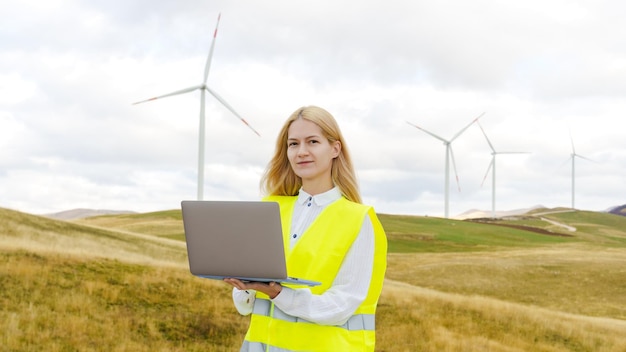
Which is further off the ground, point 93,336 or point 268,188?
point 268,188

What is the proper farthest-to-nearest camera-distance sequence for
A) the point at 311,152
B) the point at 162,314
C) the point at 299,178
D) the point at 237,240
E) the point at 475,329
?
the point at 475,329
the point at 162,314
the point at 299,178
the point at 311,152
the point at 237,240

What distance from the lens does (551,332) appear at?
59.7ft

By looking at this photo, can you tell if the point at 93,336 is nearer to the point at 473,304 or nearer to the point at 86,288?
the point at 86,288

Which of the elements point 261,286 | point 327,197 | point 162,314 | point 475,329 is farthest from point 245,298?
point 475,329

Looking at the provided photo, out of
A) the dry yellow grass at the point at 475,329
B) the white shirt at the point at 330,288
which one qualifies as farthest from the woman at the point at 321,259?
the dry yellow grass at the point at 475,329

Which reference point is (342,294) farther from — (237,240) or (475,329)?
(475,329)

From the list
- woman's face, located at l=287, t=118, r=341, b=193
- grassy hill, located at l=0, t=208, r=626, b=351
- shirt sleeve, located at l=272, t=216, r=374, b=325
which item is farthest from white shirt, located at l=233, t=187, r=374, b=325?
grassy hill, located at l=0, t=208, r=626, b=351

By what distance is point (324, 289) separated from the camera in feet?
11.7

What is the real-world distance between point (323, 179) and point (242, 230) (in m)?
0.77

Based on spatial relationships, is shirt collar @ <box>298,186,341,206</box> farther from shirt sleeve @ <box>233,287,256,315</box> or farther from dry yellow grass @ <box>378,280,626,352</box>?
dry yellow grass @ <box>378,280,626,352</box>

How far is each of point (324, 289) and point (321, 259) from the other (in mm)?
172

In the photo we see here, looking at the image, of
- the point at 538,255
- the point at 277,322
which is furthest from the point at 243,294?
the point at 538,255

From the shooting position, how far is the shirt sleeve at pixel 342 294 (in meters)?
3.42

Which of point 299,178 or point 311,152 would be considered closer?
point 311,152
